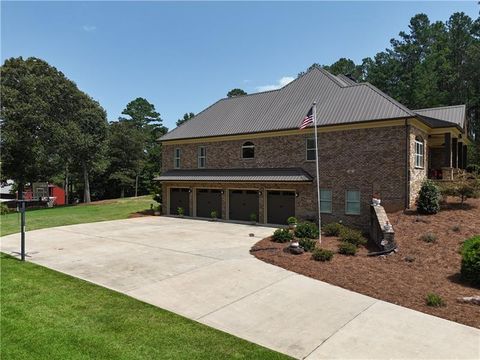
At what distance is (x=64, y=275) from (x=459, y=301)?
10.9m

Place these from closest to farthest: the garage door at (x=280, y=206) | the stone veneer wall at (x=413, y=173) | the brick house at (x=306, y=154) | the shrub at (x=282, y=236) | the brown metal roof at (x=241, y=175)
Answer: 1. the shrub at (x=282, y=236)
2. the stone veneer wall at (x=413, y=173)
3. the brick house at (x=306, y=154)
4. the brown metal roof at (x=241, y=175)
5. the garage door at (x=280, y=206)

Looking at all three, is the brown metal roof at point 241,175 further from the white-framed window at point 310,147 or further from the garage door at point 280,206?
the garage door at point 280,206

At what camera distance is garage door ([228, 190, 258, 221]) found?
24230 mm

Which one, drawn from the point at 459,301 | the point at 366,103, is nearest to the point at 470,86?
the point at 366,103

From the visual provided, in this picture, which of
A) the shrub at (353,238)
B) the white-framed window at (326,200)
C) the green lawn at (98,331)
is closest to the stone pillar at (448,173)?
the white-framed window at (326,200)

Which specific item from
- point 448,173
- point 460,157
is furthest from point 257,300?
point 460,157

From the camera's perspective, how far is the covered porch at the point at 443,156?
70.5ft

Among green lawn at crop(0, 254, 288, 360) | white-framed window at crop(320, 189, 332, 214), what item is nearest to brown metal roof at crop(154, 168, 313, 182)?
white-framed window at crop(320, 189, 332, 214)

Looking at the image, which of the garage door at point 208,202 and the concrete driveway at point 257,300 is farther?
the garage door at point 208,202

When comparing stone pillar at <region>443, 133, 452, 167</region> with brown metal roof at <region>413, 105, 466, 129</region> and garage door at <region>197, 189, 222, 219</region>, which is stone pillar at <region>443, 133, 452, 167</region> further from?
garage door at <region>197, 189, 222, 219</region>

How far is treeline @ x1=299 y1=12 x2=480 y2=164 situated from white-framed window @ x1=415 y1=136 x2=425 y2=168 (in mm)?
23961

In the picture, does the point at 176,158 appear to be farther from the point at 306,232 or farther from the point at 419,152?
the point at 419,152

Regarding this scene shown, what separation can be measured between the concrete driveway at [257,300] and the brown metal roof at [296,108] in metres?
10.4

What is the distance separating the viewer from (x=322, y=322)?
23.8ft
